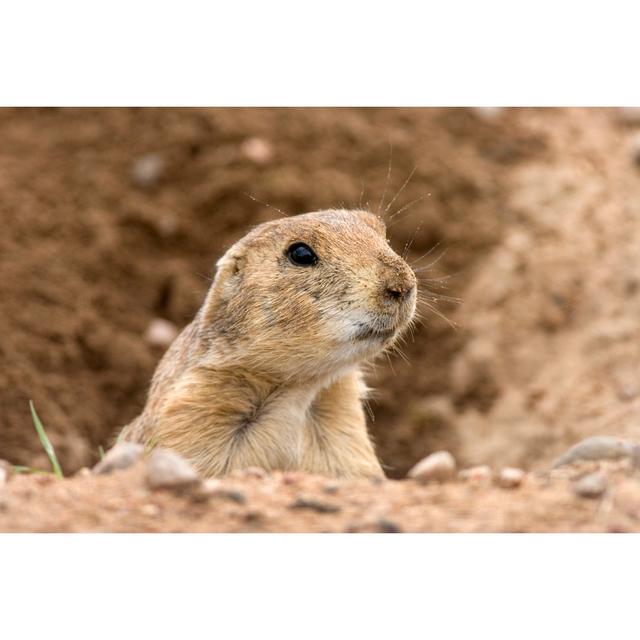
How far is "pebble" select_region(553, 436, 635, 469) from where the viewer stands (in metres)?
4.74

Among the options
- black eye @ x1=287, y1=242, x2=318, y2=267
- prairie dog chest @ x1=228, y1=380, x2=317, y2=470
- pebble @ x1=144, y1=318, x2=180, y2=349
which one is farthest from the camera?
pebble @ x1=144, y1=318, x2=180, y2=349

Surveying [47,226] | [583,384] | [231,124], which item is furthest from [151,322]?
[583,384]

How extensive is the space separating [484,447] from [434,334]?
4.07ft

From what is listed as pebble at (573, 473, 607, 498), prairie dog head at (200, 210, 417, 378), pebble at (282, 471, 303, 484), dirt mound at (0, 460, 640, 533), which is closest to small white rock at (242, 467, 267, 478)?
pebble at (282, 471, 303, 484)

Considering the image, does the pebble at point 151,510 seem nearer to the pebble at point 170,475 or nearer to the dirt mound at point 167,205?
the pebble at point 170,475

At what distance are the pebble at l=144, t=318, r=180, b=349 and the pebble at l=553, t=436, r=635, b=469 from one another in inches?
179

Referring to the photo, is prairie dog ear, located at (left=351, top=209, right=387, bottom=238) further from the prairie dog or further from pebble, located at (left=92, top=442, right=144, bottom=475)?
pebble, located at (left=92, top=442, right=144, bottom=475)

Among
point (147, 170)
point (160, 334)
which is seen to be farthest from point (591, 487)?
point (147, 170)

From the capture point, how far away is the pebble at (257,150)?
9.27m

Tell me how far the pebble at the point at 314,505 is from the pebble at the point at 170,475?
1.27 ft

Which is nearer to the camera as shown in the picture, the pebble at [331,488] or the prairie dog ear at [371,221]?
the pebble at [331,488]

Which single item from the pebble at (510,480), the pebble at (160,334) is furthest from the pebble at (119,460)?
the pebble at (160,334)

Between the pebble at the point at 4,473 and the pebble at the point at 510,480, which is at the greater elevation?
the pebble at the point at 510,480

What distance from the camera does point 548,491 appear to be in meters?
4.17
